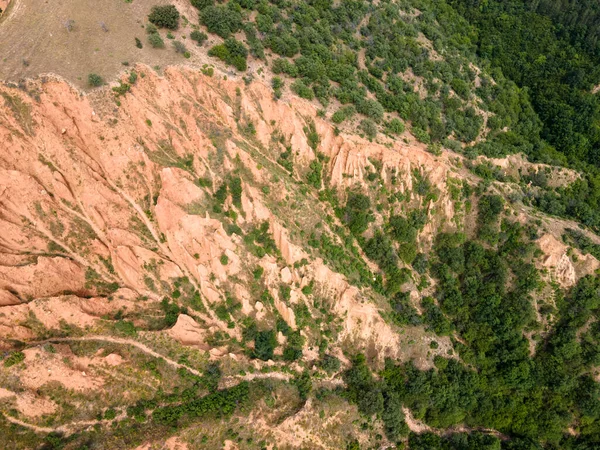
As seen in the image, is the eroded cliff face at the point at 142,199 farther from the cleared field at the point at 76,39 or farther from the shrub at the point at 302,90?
the cleared field at the point at 76,39

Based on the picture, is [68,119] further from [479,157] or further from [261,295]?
[479,157]

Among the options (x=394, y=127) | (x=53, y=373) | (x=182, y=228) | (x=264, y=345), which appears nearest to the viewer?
(x=53, y=373)

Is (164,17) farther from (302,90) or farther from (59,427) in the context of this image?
(59,427)

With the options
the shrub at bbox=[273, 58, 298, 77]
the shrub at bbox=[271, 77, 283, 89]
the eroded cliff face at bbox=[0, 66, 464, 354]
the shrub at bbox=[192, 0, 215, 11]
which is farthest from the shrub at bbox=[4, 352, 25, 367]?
the shrub at bbox=[192, 0, 215, 11]

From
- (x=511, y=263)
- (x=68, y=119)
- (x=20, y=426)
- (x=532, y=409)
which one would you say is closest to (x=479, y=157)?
(x=511, y=263)

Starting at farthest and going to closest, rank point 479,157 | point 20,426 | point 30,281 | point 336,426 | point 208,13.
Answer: point 479,157
point 208,13
point 336,426
point 30,281
point 20,426

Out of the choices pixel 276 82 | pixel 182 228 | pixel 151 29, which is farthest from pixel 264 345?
pixel 151 29

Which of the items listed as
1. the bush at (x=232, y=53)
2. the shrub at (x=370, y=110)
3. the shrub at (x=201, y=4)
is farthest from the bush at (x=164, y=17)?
the shrub at (x=370, y=110)
